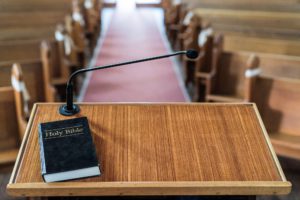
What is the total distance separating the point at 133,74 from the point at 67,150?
3.49 m

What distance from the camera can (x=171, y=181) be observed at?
3.73ft

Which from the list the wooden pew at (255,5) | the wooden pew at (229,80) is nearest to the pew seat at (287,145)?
the wooden pew at (229,80)

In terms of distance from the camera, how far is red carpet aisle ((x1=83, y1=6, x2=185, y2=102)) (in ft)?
13.3

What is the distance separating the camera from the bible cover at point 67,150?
1.12 metres

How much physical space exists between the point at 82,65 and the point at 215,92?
5.93ft

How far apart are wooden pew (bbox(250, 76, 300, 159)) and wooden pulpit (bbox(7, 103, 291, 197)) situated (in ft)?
3.69

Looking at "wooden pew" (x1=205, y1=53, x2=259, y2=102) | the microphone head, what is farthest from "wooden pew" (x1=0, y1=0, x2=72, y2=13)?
the microphone head

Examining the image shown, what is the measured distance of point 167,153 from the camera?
1256 millimetres

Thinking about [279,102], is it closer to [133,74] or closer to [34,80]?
[34,80]

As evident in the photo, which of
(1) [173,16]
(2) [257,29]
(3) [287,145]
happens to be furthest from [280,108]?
(1) [173,16]

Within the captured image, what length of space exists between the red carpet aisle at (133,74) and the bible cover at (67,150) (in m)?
2.66

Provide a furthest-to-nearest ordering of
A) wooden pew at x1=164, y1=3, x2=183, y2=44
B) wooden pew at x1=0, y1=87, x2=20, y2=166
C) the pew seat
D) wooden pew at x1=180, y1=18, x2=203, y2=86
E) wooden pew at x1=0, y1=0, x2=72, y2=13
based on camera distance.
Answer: wooden pew at x1=164, y1=3, x2=183, y2=44 < wooden pew at x1=0, y1=0, x2=72, y2=13 < wooden pew at x1=180, y1=18, x2=203, y2=86 < the pew seat < wooden pew at x1=0, y1=87, x2=20, y2=166

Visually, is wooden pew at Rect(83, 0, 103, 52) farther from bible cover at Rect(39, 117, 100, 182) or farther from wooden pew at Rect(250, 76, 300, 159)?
bible cover at Rect(39, 117, 100, 182)

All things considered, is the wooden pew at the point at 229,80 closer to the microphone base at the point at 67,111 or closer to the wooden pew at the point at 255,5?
the wooden pew at the point at 255,5
